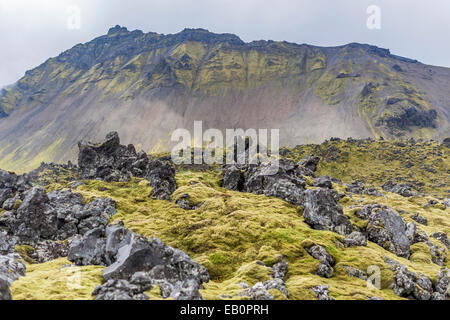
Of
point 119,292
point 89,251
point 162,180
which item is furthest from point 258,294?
point 162,180

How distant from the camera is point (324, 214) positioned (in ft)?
116

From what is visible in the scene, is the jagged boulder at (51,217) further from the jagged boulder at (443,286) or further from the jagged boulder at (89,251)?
the jagged boulder at (443,286)

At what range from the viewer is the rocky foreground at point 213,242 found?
18484mm

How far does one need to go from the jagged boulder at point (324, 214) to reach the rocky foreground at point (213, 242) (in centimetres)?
12

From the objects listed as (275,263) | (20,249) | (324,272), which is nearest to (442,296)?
(324,272)

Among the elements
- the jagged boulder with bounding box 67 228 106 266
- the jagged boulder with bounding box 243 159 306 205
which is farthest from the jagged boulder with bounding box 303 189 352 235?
the jagged boulder with bounding box 67 228 106 266

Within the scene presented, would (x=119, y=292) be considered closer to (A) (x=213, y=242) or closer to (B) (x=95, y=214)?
(A) (x=213, y=242)

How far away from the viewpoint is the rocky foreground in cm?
1848

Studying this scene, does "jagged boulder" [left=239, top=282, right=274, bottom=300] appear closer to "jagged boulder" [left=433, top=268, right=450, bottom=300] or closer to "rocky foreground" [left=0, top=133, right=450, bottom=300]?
"rocky foreground" [left=0, top=133, right=450, bottom=300]

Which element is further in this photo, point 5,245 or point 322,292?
point 5,245

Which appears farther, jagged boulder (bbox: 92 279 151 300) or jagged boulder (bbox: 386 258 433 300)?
jagged boulder (bbox: 386 258 433 300)

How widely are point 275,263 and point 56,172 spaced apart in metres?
186

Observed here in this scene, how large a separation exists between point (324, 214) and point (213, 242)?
1461 cm

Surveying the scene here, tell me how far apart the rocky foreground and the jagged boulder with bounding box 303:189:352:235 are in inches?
4.9
